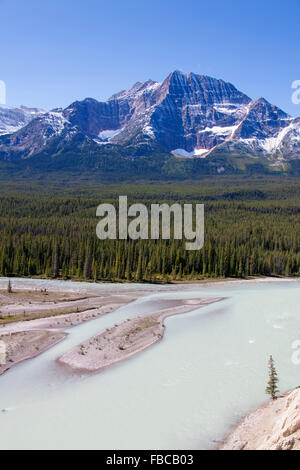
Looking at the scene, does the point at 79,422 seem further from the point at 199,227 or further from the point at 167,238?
the point at 199,227

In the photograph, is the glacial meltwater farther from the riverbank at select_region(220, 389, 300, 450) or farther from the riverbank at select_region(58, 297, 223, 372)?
the riverbank at select_region(58, 297, 223, 372)

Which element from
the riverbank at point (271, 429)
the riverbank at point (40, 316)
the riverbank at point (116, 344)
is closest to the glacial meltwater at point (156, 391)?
the riverbank at point (271, 429)

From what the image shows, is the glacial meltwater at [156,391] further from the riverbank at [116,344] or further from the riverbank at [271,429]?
the riverbank at [116,344]

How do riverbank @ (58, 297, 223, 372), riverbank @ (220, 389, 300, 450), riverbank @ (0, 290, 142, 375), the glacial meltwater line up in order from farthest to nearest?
riverbank @ (0, 290, 142, 375), riverbank @ (58, 297, 223, 372), the glacial meltwater, riverbank @ (220, 389, 300, 450)

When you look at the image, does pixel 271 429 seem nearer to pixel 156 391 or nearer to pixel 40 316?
pixel 156 391

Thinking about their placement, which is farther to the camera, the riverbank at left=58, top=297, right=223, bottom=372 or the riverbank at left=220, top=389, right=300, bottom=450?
the riverbank at left=58, top=297, right=223, bottom=372

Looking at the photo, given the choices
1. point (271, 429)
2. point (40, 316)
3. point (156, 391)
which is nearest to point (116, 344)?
point (156, 391)

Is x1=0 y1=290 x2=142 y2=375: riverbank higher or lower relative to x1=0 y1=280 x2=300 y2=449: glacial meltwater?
higher

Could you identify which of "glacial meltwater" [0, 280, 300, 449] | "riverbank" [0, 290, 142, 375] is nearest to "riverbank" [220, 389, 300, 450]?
"glacial meltwater" [0, 280, 300, 449]
